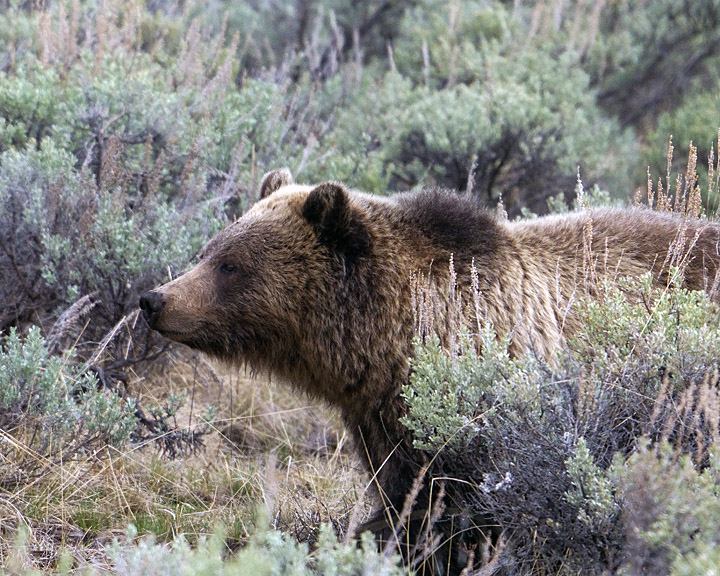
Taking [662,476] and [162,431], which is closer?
[662,476]

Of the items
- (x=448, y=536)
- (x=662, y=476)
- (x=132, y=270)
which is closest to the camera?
(x=662, y=476)

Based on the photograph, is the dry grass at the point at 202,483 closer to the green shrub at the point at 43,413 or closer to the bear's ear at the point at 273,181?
the green shrub at the point at 43,413

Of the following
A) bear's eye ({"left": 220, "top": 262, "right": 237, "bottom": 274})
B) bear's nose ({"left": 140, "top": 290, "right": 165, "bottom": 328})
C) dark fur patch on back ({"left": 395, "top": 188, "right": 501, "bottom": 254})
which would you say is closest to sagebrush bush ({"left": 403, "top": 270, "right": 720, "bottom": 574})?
dark fur patch on back ({"left": 395, "top": 188, "right": 501, "bottom": 254})

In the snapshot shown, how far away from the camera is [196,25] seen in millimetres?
7008

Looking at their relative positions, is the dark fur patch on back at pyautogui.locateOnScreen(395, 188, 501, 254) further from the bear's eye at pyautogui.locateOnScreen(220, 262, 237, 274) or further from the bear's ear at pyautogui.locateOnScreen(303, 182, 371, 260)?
the bear's eye at pyautogui.locateOnScreen(220, 262, 237, 274)

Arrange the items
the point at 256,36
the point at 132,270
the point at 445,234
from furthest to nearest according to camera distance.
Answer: the point at 256,36 < the point at 132,270 < the point at 445,234

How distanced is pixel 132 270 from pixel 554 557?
318 centimetres

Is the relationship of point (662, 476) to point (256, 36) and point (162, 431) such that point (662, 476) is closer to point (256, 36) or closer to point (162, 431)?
point (162, 431)

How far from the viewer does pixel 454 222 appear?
4.09 m

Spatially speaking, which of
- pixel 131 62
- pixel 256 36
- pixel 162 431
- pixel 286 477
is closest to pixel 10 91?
pixel 131 62

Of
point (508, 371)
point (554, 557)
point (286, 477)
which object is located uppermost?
point (508, 371)

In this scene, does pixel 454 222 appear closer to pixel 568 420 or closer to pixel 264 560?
pixel 568 420

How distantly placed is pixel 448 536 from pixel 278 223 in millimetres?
1659

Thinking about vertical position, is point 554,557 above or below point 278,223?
below
